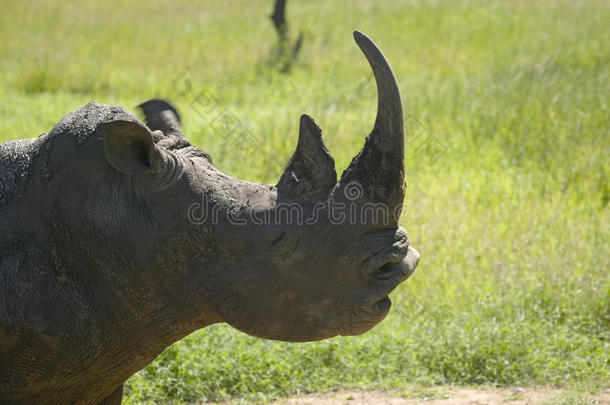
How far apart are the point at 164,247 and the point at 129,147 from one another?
0.33 meters

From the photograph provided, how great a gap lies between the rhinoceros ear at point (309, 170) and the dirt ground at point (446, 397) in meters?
2.19

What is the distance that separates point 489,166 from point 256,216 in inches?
224

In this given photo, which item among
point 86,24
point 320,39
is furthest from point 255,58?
point 86,24

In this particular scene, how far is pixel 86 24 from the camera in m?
13.5

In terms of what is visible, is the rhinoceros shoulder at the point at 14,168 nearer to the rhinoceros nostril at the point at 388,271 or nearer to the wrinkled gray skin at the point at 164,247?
the wrinkled gray skin at the point at 164,247

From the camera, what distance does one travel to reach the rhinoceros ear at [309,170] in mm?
2582

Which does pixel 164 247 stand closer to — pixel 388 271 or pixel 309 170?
pixel 309 170

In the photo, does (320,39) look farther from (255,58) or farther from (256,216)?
(256,216)

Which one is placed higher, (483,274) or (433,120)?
(433,120)

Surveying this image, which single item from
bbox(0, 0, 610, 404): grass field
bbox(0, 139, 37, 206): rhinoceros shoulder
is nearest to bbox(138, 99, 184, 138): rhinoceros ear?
bbox(0, 139, 37, 206): rhinoceros shoulder

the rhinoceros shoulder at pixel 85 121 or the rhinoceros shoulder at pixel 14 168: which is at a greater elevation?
the rhinoceros shoulder at pixel 85 121

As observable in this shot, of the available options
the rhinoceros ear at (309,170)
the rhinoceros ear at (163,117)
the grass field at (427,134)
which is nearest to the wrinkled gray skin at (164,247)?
the rhinoceros ear at (309,170)

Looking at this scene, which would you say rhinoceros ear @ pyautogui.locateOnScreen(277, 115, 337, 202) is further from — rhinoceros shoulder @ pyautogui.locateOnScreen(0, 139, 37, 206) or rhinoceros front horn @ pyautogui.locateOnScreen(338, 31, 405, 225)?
rhinoceros shoulder @ pyautogui.locateOnScreen(0, 139, 37, 206)

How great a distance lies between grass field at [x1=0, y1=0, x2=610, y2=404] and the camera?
15.9 ft
